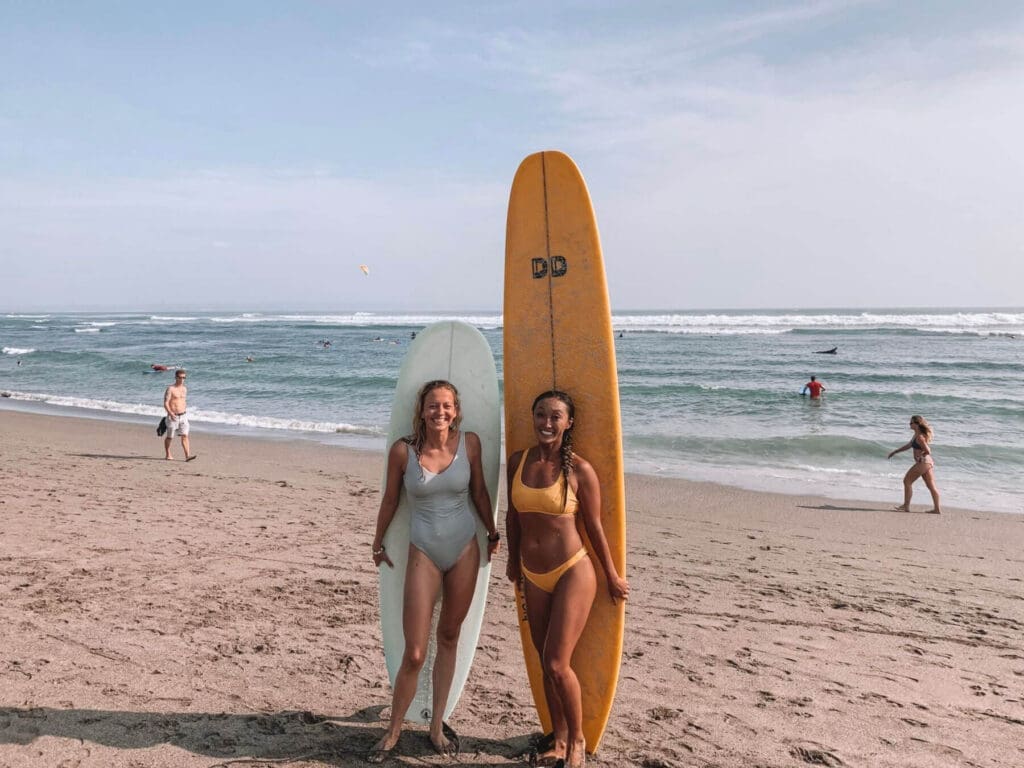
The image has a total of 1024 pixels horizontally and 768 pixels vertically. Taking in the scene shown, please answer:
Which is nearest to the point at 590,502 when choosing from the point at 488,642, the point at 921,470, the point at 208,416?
the point at 488,642

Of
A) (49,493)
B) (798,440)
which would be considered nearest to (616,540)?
(49,493)

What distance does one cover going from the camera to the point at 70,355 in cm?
2972

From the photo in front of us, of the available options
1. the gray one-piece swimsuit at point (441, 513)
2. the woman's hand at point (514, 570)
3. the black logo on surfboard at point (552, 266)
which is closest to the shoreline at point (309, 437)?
Result: the black logo on surfboard at point (552, 266)

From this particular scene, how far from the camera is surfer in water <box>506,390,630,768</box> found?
295 cm

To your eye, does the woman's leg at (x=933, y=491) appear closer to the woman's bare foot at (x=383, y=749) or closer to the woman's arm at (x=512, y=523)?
the woman's arm at (x=512, y=523)

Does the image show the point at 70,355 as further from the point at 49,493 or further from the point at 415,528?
the point at 415,528

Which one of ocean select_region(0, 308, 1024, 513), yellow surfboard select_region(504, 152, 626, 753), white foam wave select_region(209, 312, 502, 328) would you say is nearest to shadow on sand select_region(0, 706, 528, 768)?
yellow surfboard select_region(504, 152, 626, 753)

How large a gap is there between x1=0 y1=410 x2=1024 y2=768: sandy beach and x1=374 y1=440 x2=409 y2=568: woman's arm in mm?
834

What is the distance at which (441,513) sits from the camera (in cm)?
306

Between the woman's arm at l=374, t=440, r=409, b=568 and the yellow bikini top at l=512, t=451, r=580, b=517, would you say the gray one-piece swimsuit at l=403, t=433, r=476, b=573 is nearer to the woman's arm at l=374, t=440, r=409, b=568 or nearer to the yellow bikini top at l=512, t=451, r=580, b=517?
the woman's arm at l=374, t=440, r=409, b=568

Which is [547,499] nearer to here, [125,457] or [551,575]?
[551,575]

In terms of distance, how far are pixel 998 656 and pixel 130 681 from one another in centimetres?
476

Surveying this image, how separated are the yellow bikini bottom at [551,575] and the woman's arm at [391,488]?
0.64m

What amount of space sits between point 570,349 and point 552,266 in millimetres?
437
